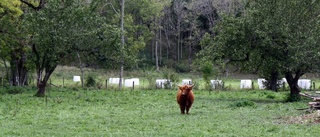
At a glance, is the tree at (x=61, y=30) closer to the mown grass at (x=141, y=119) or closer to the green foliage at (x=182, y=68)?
the mown grass at (x=141, y=119)

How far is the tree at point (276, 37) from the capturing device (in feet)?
104

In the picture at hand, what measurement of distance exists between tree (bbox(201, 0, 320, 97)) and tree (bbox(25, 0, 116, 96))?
803 centimetres

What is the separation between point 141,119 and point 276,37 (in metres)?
14.4

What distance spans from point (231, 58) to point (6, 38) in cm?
1708

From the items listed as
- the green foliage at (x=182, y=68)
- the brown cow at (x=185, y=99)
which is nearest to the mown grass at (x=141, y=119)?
the brown cow at (x=185, y=99)

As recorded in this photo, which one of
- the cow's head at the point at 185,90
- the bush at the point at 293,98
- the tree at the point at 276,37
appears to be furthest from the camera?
the bush at the point at 293,98

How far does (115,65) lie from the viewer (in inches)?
1494

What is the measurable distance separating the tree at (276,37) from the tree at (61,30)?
8.03 metres

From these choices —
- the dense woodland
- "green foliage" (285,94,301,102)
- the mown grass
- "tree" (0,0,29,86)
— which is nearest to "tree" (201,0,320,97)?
the dense woodland

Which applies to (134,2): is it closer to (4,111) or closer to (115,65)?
(115,65)

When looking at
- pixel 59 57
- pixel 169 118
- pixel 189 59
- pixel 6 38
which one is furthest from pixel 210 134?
pixel 189 59

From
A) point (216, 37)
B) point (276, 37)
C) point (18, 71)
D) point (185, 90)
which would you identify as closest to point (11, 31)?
point (18, 71)

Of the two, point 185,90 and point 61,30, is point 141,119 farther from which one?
point 61,30

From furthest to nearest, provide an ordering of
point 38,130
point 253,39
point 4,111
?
point 253,39
point 4,111
point 38,130
